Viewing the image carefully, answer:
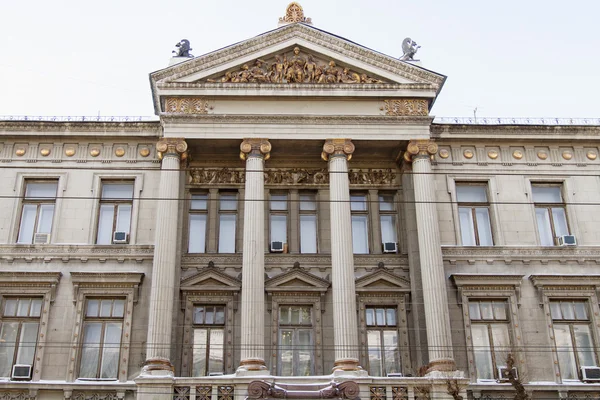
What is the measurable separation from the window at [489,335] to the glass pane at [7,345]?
15038 mm

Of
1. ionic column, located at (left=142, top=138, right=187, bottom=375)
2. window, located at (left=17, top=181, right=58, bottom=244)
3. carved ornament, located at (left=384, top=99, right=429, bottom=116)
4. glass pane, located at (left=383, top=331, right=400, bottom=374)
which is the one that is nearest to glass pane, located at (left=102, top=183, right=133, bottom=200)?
window, located at (left=17, top=181, right=58, bottom=244)

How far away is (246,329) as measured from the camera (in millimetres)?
23625

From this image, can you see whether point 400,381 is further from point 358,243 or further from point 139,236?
point 139,236

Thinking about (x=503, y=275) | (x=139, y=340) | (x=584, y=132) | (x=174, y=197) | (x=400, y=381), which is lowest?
(x=400, y=381)

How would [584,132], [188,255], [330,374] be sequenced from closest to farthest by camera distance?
1. [330,374]
2. [188,255]
3. [584,132]

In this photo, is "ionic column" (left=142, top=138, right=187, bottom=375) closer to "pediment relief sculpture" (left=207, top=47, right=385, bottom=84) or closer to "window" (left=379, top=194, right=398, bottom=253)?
"pediment relief sculpture" (left=207, top=47, right=385, bottom=84)

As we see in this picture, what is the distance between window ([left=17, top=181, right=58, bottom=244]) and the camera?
87.5 ft

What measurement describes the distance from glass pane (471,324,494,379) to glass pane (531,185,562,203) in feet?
18.0

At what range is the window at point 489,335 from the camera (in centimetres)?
2525

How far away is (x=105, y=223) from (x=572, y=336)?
1638 centimetres

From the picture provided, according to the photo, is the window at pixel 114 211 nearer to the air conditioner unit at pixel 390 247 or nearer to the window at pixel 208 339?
the window at pixel 208 339

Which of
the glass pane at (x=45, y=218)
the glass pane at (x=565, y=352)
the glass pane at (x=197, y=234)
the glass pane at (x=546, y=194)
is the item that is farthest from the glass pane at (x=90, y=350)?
→ the glass pane at (x=546, y=194)

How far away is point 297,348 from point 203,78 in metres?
9.72

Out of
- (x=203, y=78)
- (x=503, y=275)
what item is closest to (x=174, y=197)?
(x=203, y=78)
